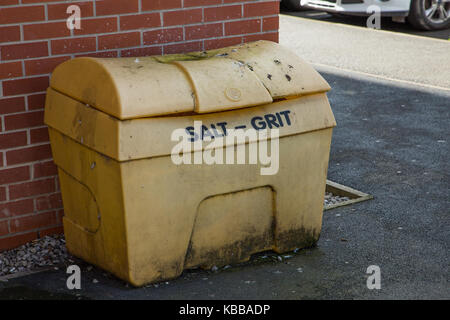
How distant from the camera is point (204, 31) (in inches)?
175

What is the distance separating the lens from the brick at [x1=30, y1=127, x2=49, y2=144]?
13.3ft

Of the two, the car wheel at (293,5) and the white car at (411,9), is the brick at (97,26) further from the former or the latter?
the car wheel at (293,5)

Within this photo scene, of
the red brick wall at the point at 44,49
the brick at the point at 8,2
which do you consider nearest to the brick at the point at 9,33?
the red brick wall at the point at 44,49

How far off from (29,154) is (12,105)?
31 centimetres

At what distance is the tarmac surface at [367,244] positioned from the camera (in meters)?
3.69

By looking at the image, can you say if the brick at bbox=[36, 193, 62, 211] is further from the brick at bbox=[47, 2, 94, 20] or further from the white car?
the white car

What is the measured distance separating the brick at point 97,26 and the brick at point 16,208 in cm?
102

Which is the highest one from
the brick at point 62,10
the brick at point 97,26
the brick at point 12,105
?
the brick at point 62,10

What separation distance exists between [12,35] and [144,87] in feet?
3.07

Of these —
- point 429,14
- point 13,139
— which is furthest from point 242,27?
point 429,14

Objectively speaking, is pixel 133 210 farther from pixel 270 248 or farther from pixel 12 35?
pixel 12 35

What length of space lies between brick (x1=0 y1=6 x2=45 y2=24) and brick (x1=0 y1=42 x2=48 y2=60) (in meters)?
0.13

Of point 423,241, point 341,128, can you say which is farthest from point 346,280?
point 341,128

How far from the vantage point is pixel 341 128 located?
256 inches
